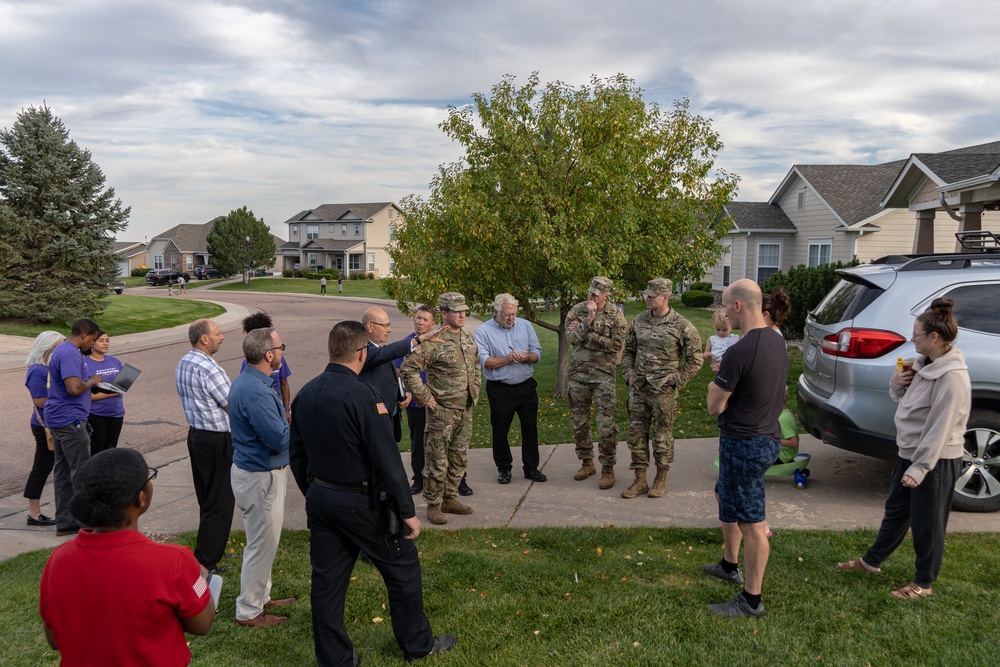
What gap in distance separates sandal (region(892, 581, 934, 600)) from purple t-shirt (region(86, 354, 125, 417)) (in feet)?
20.6

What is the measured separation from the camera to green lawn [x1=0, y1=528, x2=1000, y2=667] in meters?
3.91

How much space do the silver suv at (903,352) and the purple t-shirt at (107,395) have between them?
6306 millimetres

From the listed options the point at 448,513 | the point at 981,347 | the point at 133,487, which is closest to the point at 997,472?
the point at 981,347

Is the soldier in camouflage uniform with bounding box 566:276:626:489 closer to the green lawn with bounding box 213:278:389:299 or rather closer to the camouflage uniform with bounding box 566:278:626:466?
the camouflage uniform with bounding box 566:278:626:466

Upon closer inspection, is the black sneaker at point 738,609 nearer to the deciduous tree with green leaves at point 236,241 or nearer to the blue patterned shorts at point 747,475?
the blue patterned shorts at point 747,475

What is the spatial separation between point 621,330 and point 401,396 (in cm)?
220

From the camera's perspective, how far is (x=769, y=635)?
402 centimetres

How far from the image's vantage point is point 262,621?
4.48 metres

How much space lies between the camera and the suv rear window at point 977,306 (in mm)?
5902

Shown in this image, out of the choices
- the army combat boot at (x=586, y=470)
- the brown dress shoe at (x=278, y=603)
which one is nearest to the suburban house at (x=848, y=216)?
the army combat boot at (x=586, y=470)

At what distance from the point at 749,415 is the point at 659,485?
2633mm

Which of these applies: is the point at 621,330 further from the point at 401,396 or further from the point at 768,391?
the point at 768,391

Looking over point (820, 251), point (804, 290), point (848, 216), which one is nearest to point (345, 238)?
point (820, 251)

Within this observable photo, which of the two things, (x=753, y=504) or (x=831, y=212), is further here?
(x=831, y=212)
